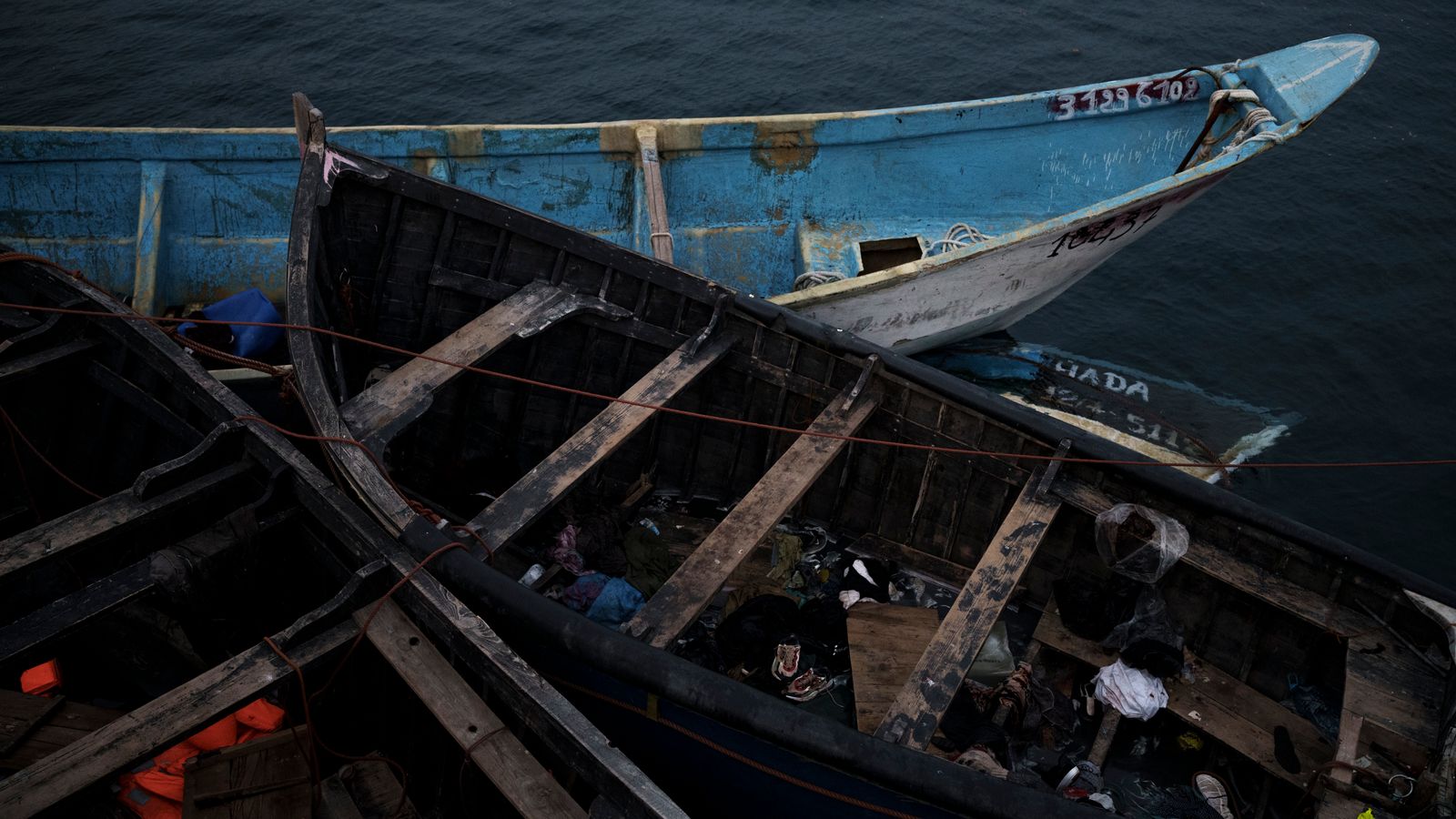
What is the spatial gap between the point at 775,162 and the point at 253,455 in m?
6.06

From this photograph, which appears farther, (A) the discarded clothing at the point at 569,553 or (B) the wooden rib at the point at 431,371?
(A) the discarded clothing at the point at 569,553

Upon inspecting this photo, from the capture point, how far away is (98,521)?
4887 mm

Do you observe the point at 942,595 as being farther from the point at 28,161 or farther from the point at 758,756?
the point at 28,161

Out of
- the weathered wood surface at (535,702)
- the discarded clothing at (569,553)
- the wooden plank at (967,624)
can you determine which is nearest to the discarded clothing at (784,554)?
the discarded clothing at (569,553)

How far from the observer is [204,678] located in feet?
14.1

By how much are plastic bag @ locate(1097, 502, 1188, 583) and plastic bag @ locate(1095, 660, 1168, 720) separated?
0.57m

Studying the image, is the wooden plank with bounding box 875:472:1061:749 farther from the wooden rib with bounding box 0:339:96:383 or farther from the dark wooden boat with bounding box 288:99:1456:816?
the wooden rib with bounding box 0:339:96:383

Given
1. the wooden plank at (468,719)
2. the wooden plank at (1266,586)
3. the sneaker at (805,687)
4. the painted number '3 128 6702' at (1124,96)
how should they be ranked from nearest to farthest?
the wooden plank at (468,719) < the wooden plank at (1266,586) < the sneaker at (805,687) < the painted number '3 128 6702' at (1124,96)

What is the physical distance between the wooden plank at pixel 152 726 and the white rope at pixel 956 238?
6649mm

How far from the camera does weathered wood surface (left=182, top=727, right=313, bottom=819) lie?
4.31 meters

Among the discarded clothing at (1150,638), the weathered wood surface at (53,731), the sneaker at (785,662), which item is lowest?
the weathered wood surface at (53,731)

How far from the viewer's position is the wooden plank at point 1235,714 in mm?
5102

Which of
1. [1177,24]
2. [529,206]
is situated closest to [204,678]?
[529,206]

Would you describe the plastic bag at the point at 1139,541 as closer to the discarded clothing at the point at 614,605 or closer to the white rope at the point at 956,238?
the discarded clothing at the point at 614,605
